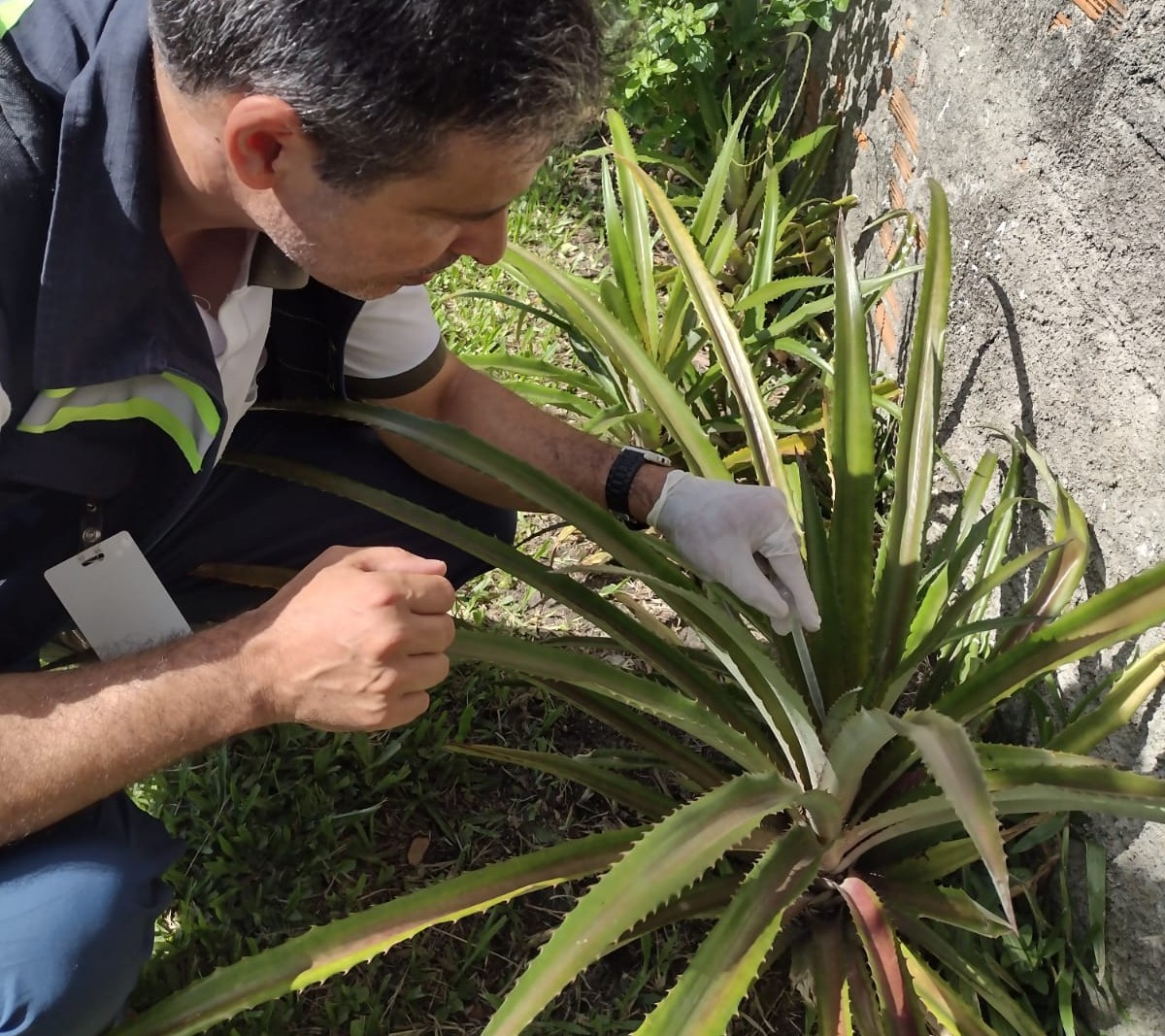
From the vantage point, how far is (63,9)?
3.43ft

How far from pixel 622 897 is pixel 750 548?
554 mm

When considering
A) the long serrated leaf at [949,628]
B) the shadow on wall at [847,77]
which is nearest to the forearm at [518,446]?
the long serrated leaf at [949,628]

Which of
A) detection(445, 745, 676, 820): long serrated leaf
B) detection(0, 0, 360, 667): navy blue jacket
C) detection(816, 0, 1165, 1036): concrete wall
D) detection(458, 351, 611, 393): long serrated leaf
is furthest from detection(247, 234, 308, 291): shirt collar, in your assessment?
detection(816, 0, 1165, 1036): concrete wall

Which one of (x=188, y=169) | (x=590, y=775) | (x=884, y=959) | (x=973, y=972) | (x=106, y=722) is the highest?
(x=188, y=169)

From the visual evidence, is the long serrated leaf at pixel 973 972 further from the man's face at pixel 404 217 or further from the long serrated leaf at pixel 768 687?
the man's face at pixel 404 217

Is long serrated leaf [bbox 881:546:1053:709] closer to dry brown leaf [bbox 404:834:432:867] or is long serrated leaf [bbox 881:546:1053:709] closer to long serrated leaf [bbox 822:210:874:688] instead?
long serrated leaf [bbox 822:210:874:688]

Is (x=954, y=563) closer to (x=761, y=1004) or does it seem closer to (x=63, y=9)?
(x=761, y=1004)

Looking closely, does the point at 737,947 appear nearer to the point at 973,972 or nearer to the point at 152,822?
the point at 973,972

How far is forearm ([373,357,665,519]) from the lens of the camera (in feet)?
5.03

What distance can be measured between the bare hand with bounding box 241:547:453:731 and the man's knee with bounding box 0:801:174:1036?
31 centimetres

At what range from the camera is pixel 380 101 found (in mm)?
864

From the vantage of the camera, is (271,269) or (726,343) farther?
(726,343)

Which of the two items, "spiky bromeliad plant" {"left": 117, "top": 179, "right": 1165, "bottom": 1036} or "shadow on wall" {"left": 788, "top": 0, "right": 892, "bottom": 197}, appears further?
"shadow on wall" {"left": 788, "top": 0, "right": 892, "bottom": 197}

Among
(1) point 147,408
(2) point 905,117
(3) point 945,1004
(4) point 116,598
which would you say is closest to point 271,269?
(1) point 147,408
